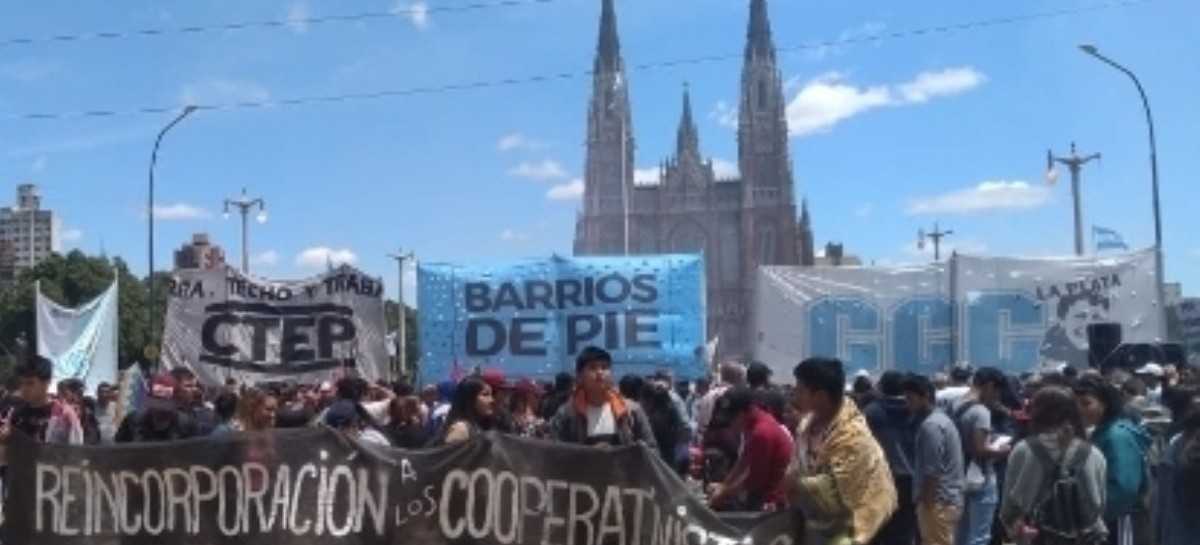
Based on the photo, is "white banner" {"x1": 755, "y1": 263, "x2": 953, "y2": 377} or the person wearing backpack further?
"white banner" {"x1": 755, "y1": 263, "x2": 953, "y2": 377}

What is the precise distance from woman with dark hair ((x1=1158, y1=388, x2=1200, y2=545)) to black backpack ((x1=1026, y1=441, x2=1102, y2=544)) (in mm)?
366

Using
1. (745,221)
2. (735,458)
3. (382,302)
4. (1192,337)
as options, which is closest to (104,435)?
(382,302)

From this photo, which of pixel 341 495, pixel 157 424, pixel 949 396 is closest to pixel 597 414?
pixel 341 495

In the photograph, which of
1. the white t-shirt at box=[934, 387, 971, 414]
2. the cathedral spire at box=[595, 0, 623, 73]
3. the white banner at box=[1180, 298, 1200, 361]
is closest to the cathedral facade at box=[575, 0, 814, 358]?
the cathedral spire at box=[595, 0, 623, 73]

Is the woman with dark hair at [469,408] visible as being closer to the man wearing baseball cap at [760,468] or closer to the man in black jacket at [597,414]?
the man in black jacket at [597,414]

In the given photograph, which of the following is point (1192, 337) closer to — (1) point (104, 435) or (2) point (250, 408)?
(1) point (104, 435)

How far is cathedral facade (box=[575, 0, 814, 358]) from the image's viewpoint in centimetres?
14675

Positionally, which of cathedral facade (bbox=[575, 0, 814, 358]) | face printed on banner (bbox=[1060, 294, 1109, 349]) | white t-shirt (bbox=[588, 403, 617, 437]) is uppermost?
cathedral facade (bbox=[575, 0, 814, 358])

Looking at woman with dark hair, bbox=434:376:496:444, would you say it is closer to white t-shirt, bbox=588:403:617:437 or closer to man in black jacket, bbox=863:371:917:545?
white t-shirt, bbox=588:403:617:437

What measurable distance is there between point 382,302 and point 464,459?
9.91 meters

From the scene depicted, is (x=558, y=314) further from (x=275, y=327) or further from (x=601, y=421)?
(x=601, y=421)

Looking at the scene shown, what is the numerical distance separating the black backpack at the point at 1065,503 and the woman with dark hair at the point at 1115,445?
21.0 inches

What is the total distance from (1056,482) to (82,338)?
15510 mm

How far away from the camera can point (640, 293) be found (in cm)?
1898
